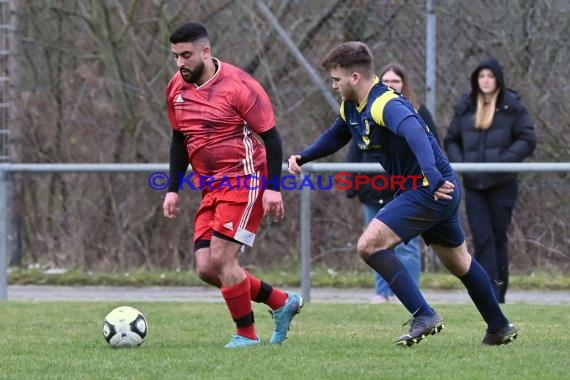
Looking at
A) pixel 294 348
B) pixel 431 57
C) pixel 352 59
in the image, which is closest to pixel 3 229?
pixel 431 57

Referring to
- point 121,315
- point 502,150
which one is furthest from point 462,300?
point 121,315

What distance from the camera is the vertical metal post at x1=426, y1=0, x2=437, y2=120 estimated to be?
11.8 meters

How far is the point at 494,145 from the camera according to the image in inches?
409

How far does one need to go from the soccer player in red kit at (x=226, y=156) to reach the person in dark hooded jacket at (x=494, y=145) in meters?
3.34

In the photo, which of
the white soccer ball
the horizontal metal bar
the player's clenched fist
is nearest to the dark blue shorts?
the player's clenched fist

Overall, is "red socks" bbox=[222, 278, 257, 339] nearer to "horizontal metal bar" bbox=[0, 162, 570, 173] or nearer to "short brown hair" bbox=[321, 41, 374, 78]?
"short brown hair" bbox=[321, 41, 374, 78]

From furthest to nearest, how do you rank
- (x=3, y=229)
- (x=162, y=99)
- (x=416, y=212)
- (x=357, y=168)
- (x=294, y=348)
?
(x=162, y=99), (x=3, y=229), (x=357, y=168), (x=294, y=348), (x=416, y=212)

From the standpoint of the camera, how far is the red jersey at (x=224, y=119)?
23.9 feet

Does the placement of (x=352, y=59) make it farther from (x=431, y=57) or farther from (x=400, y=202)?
(x=431, y=57)

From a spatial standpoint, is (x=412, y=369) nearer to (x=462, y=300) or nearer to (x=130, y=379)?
(x=130, y=379)

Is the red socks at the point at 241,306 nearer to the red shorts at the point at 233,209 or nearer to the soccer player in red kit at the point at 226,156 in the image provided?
the soccer player in red kit at the point at 226,156

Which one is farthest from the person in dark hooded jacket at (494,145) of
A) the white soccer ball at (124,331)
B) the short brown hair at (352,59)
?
the white soccer ball at (124,331)

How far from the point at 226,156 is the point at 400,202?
118 centimetres

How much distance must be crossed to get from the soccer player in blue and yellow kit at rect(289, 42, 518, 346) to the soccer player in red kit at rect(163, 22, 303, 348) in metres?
0.60
